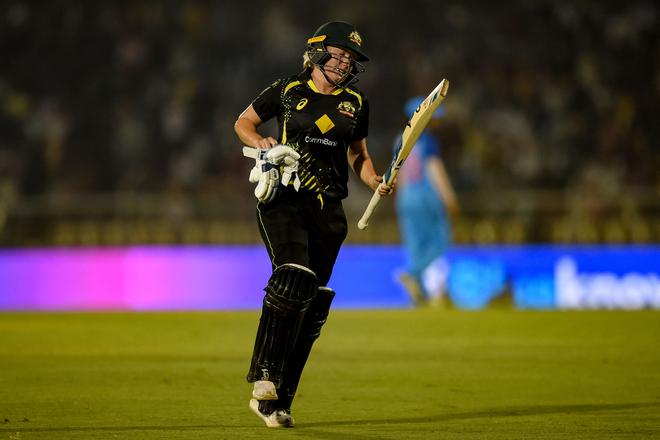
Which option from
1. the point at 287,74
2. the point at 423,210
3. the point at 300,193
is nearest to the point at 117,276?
the point at 423,210

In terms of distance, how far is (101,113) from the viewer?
879 inches

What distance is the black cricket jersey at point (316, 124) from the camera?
261 inches

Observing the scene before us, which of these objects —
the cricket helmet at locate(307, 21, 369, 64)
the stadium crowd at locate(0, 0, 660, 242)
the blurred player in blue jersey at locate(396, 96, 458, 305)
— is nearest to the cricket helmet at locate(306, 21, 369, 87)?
the cricket helmet at locate(307, 21, 369, 64)

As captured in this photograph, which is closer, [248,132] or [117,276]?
[248,132]

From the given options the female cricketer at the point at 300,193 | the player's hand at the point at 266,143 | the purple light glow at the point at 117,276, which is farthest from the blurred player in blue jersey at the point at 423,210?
the player's hand at the point at 266,143

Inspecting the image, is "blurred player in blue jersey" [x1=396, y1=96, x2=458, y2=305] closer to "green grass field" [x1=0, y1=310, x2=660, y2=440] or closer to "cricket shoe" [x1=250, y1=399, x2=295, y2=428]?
"green grass field" [x1=0, y1=310, x2=660, y2=440]

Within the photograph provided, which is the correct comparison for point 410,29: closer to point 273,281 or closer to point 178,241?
point 178,241

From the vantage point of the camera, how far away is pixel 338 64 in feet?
22.0

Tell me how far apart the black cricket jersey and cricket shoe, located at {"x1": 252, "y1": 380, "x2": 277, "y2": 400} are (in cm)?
108

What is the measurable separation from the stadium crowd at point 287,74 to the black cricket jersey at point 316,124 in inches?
532

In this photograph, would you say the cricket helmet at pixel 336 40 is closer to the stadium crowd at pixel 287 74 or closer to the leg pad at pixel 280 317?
the leg pad at pixel 280 317

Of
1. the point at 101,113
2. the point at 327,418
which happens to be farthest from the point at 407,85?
the point at 327,418

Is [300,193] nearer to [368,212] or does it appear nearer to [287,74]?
[368,212]

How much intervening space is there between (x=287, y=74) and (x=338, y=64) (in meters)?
16.3
